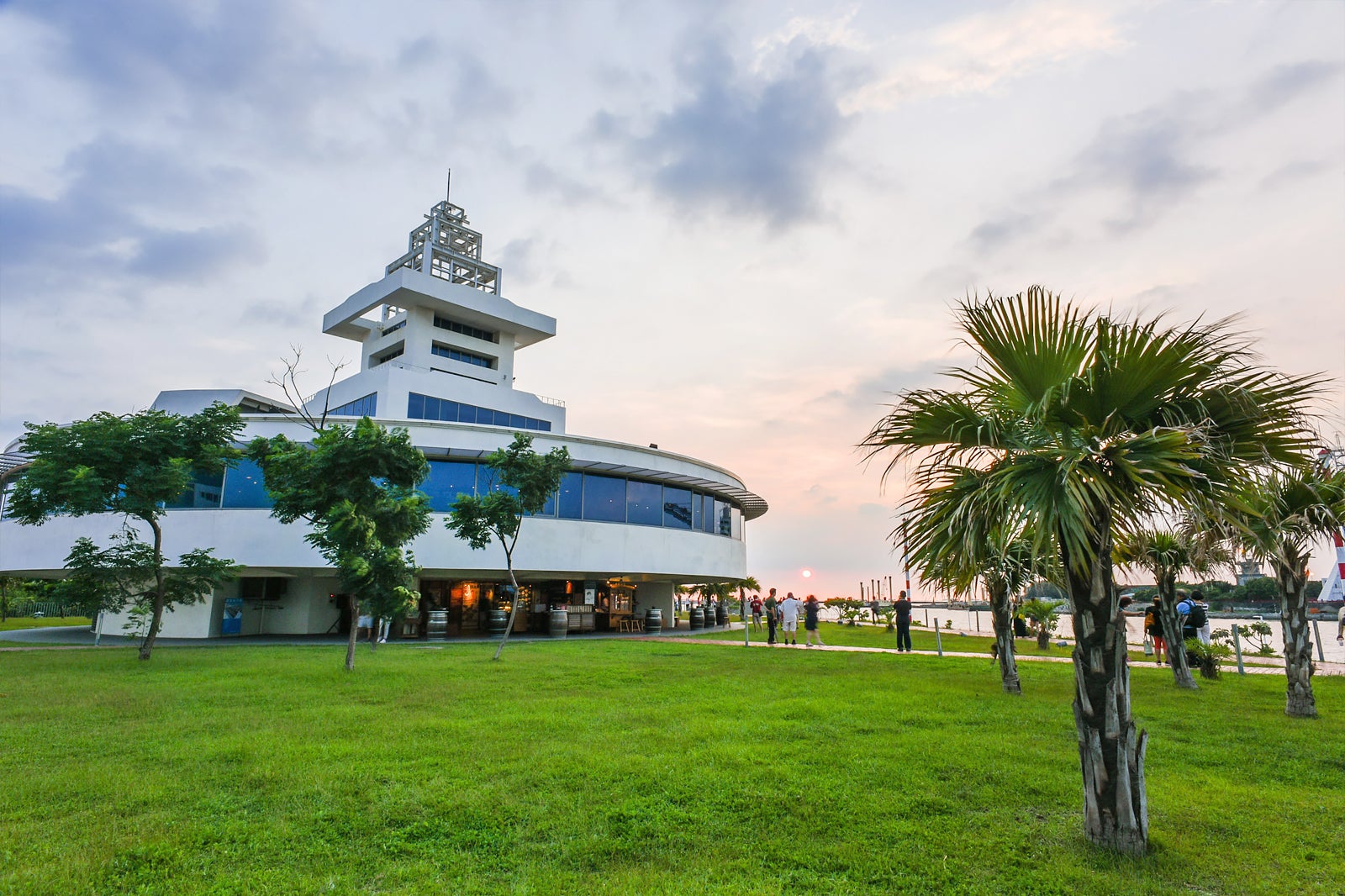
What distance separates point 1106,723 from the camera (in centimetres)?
477

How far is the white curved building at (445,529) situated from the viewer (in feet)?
75.8

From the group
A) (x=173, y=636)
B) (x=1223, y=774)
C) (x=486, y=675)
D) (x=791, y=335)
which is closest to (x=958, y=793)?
(x=1223, y=774)

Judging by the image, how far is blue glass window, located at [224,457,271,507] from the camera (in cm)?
2306

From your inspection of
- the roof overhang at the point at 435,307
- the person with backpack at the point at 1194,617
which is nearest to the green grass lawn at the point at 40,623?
the roof overhang at the point at 435,307

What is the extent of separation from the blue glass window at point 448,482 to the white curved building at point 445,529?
0.15 feet

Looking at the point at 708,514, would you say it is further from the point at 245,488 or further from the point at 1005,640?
the point at 1005,640

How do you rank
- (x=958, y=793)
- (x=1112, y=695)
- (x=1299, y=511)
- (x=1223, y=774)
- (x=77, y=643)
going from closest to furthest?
1. (x=1112, y=695)
2. (x=958, y=793)
3. (x=1223, y=774)
4. (x=1299, y=511)
5. (x=77, y=643)

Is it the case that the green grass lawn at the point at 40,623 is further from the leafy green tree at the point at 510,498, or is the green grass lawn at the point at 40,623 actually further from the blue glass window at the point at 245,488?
the leafy green tree at the point at 510,498

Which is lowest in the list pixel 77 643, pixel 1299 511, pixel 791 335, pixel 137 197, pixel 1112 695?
pixel 77 643

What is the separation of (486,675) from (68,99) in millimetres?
11761

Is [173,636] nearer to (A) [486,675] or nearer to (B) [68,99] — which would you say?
(A) [486,675]

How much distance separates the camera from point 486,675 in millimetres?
13195

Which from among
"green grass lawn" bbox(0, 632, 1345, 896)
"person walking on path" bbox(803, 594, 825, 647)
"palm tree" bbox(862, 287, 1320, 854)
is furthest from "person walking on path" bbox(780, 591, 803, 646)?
"palm tree" bbox(862, 287, 1320, 854)

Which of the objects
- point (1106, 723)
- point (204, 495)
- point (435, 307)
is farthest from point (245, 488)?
point (1106, 723)
